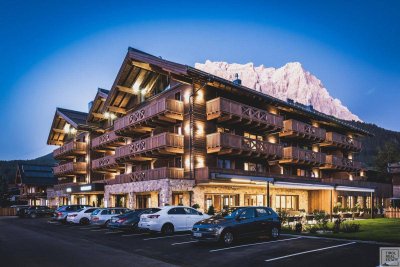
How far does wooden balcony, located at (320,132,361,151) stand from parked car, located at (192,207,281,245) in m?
28.6

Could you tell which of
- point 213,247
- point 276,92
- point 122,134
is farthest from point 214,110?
point 276,92

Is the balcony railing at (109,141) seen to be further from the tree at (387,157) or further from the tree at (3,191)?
the tree at (387,157)

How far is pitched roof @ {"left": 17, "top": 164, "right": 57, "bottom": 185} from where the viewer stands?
3014 inches

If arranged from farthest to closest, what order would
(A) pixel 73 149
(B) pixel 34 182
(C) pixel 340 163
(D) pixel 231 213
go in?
(B) pixel 34 182 < (A) pixel 73 149 < (C) pixel 340 163 < (D) pixel 231 213

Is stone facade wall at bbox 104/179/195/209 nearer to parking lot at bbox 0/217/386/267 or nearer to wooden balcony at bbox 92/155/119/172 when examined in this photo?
wooden balcony at bbox 92/155/119/172

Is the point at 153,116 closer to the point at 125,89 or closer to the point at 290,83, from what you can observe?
the point at 125,89

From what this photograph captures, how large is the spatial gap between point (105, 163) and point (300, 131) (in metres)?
23.1

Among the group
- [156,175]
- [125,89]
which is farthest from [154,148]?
[125,89]

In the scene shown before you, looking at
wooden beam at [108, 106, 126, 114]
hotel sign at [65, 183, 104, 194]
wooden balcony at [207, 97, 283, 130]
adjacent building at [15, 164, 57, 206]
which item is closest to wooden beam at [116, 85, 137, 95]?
wooden beam at [108, 106, 126, 114]

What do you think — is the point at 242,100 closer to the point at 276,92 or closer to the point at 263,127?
the point at 263,127

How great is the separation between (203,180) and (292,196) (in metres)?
14.6

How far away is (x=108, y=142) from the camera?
146ft

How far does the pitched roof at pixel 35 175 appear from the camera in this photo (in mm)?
76562

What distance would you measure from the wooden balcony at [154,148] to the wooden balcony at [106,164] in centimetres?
603
